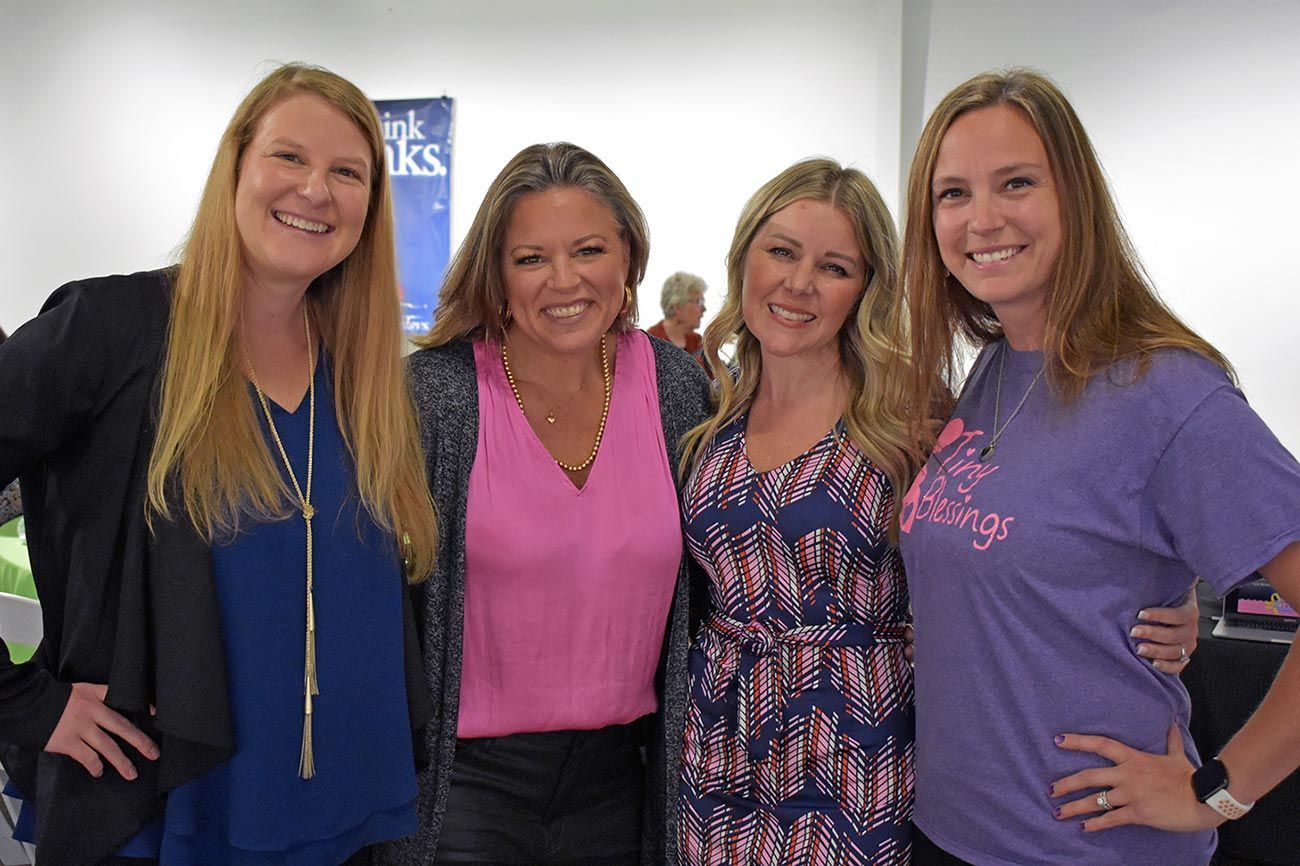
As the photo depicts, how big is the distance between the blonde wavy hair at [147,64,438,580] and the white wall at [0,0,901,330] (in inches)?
211

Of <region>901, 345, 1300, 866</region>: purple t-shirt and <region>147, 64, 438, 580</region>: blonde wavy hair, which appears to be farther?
<region>147, 64, 438, 580</region>: blonde wavy hair

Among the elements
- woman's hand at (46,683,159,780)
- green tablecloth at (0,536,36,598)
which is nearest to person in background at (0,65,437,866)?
woman's hand at (46,683,159,780)

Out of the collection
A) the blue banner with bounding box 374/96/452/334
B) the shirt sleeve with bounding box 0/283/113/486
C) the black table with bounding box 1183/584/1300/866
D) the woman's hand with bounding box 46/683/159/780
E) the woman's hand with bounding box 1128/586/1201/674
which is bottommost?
the black table with bounding box 1183/584/1300/866

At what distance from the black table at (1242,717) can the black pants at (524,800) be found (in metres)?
1.78

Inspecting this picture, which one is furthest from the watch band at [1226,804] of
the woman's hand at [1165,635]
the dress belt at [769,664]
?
the dress belt at [769,664]

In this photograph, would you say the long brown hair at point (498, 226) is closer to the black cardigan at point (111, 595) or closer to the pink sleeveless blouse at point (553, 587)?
the pink sleeveless blouse at point (553, 587)

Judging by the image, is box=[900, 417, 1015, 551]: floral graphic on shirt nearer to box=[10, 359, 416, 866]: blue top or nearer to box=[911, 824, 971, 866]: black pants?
box=[911, 824, 971, 866]: black pants

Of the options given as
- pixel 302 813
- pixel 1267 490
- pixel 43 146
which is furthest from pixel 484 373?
pixel 43 146

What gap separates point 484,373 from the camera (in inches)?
77.7

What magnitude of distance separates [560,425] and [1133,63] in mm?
4820

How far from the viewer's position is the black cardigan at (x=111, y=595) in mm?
1392

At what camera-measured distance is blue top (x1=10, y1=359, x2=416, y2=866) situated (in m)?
1.47

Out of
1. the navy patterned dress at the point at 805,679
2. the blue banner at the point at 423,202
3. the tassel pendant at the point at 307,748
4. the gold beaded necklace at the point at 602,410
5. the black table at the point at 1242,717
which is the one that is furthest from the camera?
the blue banner at the point at 423,202

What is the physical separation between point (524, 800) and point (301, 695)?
19.2 inches
